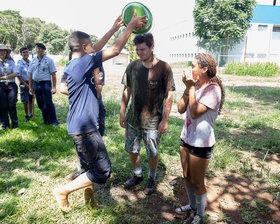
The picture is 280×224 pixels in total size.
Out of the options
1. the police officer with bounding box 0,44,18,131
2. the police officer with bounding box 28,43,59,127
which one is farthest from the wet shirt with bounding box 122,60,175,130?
the police officer with bounding box 0,44,18,131

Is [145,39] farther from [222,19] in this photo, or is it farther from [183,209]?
[222,19]

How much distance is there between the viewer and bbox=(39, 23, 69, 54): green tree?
57966 mm

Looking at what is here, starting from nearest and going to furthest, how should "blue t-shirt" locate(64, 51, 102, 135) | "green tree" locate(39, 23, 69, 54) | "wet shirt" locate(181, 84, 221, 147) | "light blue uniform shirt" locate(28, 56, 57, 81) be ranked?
1. "wet shirt" locate(181, 84, 221, 147)
2. "blue t-shirt" locate(64, 51, 102, 135)
3. "light blue uniform shirt" locate(28, 56, 57, 81)
4. "green tree" locate(39, 23, 69, 54)

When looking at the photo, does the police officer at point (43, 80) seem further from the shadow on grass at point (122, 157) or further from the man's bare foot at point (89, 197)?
the man's bare foot at point (89, 197)

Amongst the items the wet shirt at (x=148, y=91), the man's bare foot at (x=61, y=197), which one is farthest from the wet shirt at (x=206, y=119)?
the man's bare foot at (x=61, y=197)

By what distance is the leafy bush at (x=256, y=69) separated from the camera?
17828 mm

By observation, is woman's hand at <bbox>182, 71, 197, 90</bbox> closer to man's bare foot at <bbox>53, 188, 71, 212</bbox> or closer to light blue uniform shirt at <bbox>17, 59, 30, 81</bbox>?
man's bare foot at <bbox>53, 188, 71, 212</bbox>

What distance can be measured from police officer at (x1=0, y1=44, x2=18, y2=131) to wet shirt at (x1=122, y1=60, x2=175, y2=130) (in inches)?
139

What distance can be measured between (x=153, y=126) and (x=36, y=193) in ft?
5.75

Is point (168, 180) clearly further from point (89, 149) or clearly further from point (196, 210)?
point (89, 149)

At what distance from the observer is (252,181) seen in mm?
3352

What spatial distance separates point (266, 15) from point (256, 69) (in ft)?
58.7

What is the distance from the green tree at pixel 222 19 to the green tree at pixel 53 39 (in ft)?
134

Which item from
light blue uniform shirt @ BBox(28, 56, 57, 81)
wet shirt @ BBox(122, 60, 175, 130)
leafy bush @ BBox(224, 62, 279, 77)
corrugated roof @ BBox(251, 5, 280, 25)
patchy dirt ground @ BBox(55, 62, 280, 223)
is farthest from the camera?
corrugated roof @ BBox(251, 5, 280, 25)
